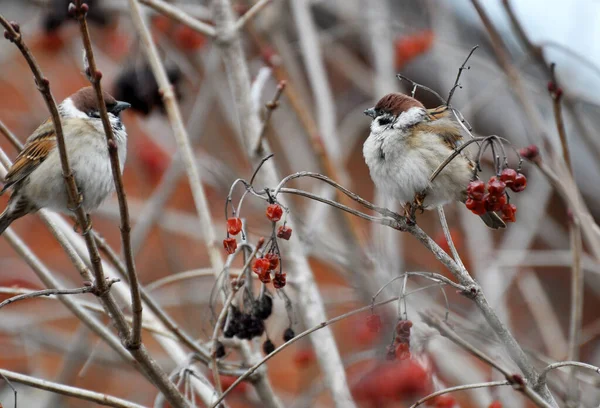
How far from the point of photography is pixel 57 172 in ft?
8.39

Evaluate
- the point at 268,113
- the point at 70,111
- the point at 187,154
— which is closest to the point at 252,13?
the point at 268,113

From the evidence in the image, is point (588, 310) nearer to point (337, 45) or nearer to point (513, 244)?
point (513, 244)

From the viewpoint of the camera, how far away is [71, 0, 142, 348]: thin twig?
1.46m

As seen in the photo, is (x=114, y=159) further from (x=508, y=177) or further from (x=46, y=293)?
(x=508, y=177)

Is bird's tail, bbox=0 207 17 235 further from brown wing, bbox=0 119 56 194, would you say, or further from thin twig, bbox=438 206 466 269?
thin twig, bbox=438 206 466 269

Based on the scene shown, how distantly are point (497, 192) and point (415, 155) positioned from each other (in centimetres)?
81

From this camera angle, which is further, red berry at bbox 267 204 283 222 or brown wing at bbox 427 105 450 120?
brown wing at bbox 427 105 450 120

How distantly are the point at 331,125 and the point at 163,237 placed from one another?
158 cm

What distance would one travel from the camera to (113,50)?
18.2ft

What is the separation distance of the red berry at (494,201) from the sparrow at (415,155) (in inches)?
22.3

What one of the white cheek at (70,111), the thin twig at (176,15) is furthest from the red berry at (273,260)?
the thin twig at (176,15)

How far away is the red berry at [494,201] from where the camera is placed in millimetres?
1689

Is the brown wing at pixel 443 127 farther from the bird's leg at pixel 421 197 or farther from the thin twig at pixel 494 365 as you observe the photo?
the thin twig at pixel 494 365

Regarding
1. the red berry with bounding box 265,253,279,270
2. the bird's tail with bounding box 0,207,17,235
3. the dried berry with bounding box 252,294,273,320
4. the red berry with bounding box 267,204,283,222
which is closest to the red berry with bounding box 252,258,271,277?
the red berry with bounding box 265,253,279,270
